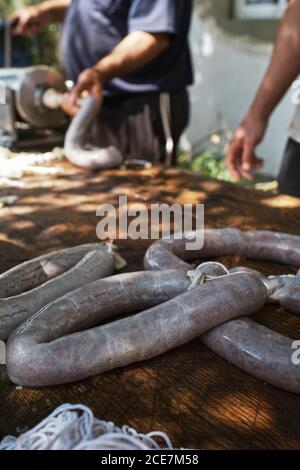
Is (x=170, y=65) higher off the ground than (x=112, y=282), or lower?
higher

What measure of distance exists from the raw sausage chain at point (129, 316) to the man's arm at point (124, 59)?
1.67 m

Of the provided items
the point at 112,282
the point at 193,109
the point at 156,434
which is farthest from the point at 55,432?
the point at 193,109

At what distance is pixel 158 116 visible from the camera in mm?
3441

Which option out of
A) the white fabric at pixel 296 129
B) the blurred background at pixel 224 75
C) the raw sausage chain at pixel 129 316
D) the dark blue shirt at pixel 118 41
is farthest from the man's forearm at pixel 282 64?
the blurred background at pixel 224 75

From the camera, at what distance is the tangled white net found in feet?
2.90

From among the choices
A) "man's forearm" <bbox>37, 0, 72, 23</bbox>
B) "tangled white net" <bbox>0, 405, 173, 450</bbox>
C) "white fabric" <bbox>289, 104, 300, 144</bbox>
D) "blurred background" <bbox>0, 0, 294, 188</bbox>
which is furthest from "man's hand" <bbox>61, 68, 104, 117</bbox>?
"tangled white net" <bbox>0, 405, 173, 450</bbox>

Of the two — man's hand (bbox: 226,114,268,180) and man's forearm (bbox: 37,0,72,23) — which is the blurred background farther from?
man's hand (bbox: 226,114,268,180)

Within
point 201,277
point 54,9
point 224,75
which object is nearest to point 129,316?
point 201,277

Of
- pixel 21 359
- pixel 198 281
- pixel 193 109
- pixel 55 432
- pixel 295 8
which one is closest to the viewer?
pixel 55 432

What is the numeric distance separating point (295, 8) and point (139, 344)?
1818mm

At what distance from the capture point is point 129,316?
1293 millimetres

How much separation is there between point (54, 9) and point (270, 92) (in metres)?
2.53

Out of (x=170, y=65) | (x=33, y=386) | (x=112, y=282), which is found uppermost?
(x=170, y=65)

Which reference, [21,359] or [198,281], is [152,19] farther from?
[21,359]
